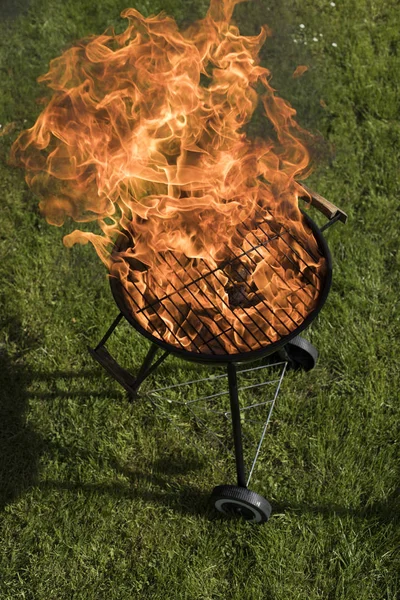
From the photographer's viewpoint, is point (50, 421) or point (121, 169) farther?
point (50, 421)

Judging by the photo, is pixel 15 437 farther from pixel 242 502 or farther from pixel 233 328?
pixel 233 328

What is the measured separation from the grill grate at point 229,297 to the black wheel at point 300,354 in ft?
2.49

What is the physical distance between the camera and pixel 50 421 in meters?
3.68

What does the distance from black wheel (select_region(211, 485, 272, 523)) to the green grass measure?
12 cm

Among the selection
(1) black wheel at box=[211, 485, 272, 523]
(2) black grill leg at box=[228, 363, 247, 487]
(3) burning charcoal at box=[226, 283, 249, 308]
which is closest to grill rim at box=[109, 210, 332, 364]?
(2) black grill leg at box=[228, 363, 247, 487]

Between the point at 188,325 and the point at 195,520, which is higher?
the point at 188,325

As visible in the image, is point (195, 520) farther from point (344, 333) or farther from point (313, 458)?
point (344, 333)

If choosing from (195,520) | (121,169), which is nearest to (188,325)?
(121,169)

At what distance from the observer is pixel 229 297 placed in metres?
3.01

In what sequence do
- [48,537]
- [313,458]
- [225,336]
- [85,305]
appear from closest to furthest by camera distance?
[225,336] → [48,537] → [313,458] → [85,305]

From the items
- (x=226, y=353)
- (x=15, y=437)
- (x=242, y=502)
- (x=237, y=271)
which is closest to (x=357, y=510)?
(x=242, y=502)

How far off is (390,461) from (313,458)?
412 mm

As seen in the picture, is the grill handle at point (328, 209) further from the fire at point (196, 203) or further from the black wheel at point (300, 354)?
the black wheel at point (300, 354)

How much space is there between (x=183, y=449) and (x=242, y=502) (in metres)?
0.60
